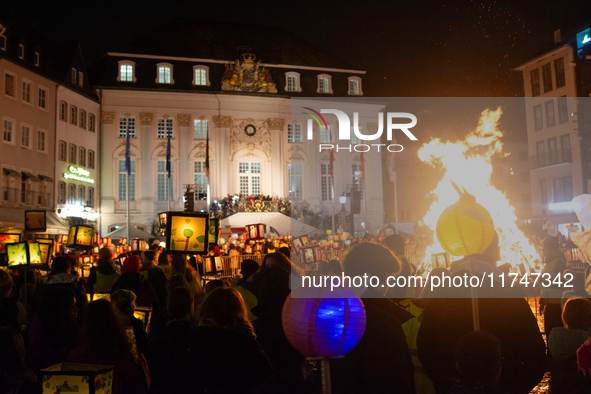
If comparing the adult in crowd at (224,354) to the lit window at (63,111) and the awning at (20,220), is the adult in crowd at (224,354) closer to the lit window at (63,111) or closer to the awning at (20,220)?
the awning at (20,220)

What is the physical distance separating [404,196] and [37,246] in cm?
4439

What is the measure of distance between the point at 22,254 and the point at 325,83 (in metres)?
35.1

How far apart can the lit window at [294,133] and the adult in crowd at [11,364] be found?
126 feet

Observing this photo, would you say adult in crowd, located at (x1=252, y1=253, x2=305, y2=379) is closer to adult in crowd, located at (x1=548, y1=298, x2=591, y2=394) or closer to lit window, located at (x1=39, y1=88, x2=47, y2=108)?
adult in crowd, located at (x1=548, y1=298, x2=591, y2=394)

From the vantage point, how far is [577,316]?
15.1ft

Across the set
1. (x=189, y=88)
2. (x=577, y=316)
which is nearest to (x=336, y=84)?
(x=189, y=88)

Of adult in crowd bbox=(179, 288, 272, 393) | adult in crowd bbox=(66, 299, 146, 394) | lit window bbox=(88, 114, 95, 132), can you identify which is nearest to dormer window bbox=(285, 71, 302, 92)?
lit window bbox=(88, 114, 95, 132)

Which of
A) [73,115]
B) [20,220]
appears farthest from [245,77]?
[20,220]

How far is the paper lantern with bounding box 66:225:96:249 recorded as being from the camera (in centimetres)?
1185

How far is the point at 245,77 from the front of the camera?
1571 inches

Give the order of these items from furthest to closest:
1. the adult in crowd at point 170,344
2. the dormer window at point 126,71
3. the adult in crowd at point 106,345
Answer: the dormer window at point 126,71 → the adult in crowd at point 170,344 → the adult in crowd at point 106,345

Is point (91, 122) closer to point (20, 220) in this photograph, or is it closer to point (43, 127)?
point (43, 127)

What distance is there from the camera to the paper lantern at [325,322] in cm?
297

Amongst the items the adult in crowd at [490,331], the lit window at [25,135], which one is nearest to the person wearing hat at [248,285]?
the adult in crowd at [490,331]
